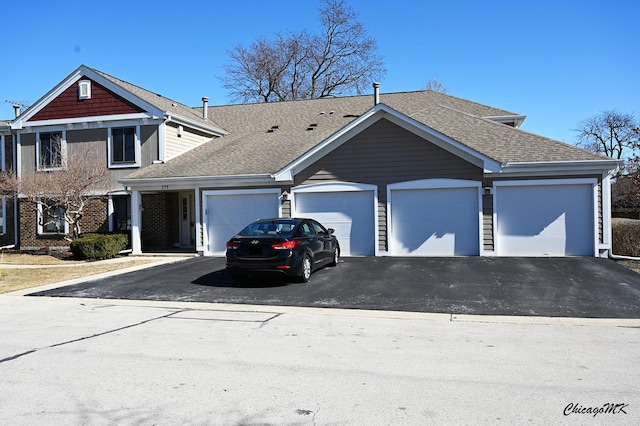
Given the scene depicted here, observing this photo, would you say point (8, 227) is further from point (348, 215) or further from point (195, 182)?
point (348, 215)

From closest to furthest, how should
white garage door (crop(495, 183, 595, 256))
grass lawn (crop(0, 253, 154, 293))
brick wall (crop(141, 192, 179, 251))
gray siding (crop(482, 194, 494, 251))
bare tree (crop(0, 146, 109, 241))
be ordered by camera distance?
grass lawn (crop(0, 253, 154, 293))
white garage door (crop(495, 183, 595, 256))
gray siding (crop(482, 194, 494, 251))
bare tree (crop(0, 146, 109, 241))
brick wall (crop(141, 192, 179, 251))

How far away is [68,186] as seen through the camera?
1922 cm

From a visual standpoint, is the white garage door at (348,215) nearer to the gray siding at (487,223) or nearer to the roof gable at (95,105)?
the gray siding at (487,223)

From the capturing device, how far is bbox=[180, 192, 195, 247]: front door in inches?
837

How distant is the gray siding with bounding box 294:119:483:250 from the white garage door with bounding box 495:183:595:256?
1.36 meters

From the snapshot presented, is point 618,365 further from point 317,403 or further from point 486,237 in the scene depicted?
point 486,237

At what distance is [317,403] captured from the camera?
15.1ft

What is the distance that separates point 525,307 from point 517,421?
17.8 ft

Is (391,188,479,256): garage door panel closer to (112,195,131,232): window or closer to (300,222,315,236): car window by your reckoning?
(300,222,315,236): car window

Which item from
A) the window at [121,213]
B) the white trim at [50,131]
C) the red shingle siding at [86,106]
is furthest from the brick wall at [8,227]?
the window at [121,213]

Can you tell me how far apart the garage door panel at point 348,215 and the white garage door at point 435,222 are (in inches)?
29.9

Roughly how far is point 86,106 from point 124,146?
248 cm

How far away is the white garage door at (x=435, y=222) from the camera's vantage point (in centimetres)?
1554

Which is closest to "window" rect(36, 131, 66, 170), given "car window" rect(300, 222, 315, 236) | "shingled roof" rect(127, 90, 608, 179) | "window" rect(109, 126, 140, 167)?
"window" rect(109, 126, 140, 167)
